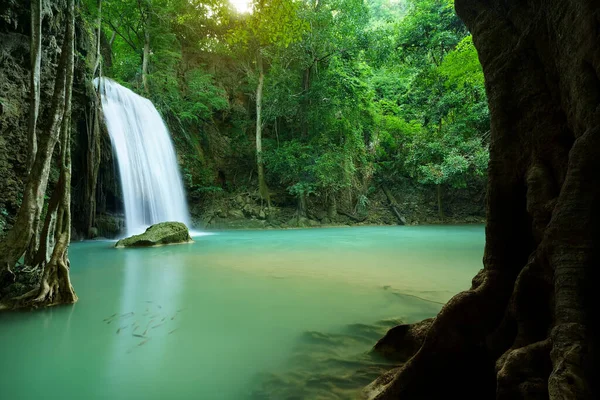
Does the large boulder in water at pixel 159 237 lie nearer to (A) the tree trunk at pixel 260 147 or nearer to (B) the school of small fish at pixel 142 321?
(B) the school of small fish at pixel 142 321

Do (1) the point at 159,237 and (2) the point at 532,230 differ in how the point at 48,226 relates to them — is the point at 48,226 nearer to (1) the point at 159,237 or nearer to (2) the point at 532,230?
(2) the point at 532,230

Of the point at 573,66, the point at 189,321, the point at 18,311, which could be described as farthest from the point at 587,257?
the point at 18,311

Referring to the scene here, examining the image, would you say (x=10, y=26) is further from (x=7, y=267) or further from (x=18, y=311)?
(x=18, y=311)

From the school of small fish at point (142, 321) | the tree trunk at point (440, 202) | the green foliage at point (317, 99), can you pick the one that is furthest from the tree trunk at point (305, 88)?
the school of small fish at point (142, 321)

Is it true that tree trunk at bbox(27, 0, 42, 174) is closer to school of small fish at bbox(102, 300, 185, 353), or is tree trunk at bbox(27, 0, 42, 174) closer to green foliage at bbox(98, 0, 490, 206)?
school of small fish at bbox(102, 300, 185, 353)

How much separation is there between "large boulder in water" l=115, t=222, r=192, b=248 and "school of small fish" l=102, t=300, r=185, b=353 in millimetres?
7530

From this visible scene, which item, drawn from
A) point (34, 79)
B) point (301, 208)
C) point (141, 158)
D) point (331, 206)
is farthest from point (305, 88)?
point (34, 79)

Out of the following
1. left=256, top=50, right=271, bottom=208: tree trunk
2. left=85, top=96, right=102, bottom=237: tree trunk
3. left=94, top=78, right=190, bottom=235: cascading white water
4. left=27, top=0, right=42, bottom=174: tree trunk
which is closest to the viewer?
left=27, top=0, right=42, bottom=174: tree trunk

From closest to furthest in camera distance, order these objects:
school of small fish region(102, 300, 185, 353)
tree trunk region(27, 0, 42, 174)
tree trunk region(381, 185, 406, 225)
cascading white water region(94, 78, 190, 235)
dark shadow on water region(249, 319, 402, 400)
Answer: dark shadow on water region(249, 319, 402, 400)
school of small fish region(102, 300, 185, 353)
tree trunk region(27, 0, 42, 174)
cascading white water region(94, 78, 190, 235)
tree trunk region(381, 185, 406, 225)

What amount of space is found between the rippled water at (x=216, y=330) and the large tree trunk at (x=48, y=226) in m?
0.34

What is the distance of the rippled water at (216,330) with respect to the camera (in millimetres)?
2432

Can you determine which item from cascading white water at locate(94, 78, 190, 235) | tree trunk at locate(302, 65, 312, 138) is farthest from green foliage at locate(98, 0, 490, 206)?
cascading white water at locate(94, 78, 190, 235)

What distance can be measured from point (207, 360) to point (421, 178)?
19.8m

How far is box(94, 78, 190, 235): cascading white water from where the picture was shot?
15320mm
